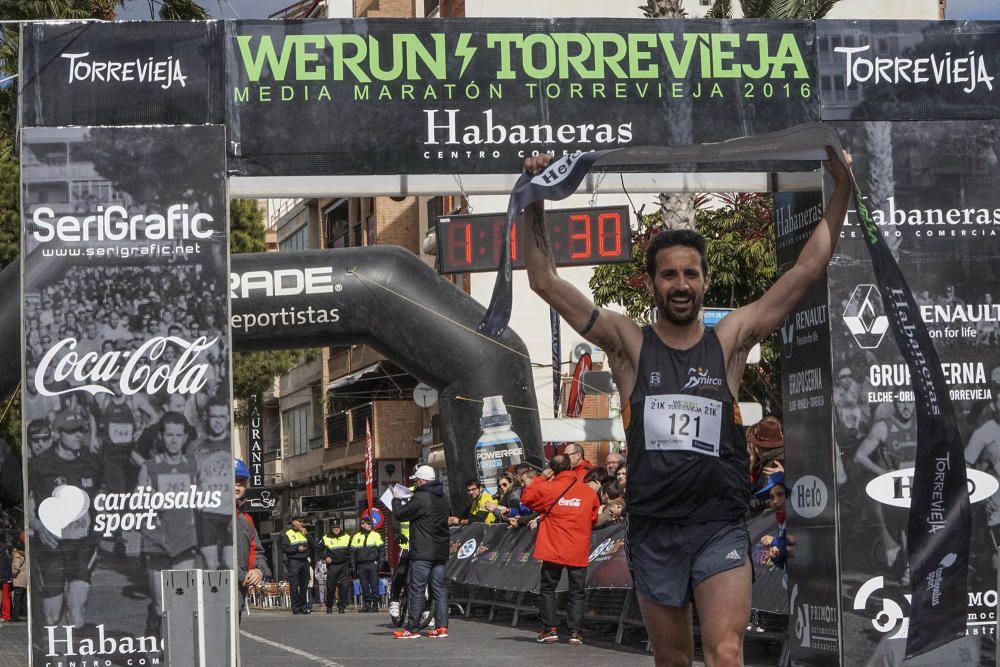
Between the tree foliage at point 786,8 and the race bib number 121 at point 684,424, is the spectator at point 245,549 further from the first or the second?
the tree foliage at point 786,8

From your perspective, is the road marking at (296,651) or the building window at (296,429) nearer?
the road marking at (296,651)

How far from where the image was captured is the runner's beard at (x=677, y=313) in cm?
577

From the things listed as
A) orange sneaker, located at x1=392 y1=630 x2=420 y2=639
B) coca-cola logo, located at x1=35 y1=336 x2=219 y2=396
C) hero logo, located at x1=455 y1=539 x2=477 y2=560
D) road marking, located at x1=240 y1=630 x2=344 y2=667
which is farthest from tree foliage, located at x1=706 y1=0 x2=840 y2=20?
coca-cola logo, located at x1=35 y1=336 x2=219 y2=396

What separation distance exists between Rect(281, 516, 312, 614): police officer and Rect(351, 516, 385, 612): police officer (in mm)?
798

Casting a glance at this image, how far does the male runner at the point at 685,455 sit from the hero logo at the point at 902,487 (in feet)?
14.2

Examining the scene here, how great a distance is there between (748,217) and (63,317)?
60.3 feet

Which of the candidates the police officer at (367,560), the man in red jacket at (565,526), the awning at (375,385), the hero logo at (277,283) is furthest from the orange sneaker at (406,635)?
the awning at (375,385)

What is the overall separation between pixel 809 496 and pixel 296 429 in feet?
153

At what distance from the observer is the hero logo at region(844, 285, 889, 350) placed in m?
10.1

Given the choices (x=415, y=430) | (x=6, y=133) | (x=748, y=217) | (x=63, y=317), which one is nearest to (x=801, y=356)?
(x=63, y=317)

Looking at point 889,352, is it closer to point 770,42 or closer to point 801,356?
point 801,356

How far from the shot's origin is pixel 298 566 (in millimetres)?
28531

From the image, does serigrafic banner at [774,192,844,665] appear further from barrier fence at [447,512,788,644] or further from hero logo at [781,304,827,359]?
barrier fence at [447,512,788,644]

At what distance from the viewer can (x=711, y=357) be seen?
5.81 m
